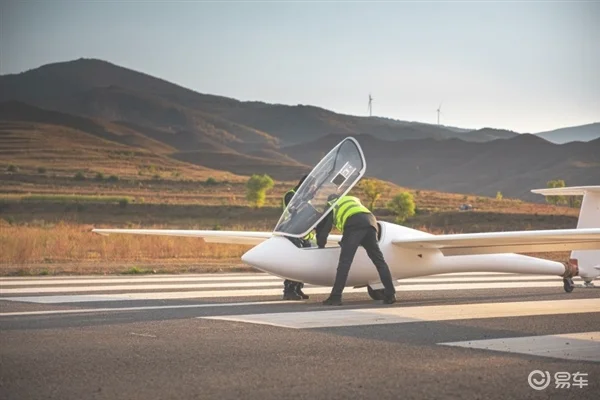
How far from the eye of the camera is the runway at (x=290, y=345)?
6891 millimetres

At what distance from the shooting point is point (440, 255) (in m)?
14.6

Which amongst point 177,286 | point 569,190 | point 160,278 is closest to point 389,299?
point 569,190

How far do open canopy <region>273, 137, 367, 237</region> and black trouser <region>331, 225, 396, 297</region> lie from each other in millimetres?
570

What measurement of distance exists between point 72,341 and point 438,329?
420cm

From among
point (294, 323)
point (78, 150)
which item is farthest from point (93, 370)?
point (78, 150)

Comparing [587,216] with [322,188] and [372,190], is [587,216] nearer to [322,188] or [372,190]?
[322,188]

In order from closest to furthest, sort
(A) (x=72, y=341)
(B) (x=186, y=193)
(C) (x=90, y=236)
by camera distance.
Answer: (A) (x=72, y=341), (C) (x=90, y=236), (B) (x=186, y=193)

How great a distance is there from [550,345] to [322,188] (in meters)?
5.19

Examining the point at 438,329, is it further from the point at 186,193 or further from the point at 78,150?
the point at 78,150

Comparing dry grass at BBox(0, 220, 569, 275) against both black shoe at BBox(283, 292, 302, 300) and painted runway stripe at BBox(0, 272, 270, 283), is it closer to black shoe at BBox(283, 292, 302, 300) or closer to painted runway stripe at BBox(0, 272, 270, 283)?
painted runway stripe at BBox(0, 272, 270, 283)

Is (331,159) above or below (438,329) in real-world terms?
above

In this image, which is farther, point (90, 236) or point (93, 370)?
point (90, 236)

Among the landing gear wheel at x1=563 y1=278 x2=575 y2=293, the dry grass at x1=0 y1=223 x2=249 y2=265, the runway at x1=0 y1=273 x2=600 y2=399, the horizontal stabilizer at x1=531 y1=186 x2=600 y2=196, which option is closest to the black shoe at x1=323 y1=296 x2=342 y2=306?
the runway at x1=0 y1=273 x2=600 y2=399

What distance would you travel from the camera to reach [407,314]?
1213cm
